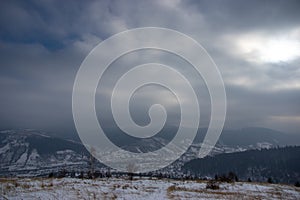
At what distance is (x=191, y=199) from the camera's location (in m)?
21.6

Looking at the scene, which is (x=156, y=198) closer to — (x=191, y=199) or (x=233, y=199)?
(x=191, y=199)

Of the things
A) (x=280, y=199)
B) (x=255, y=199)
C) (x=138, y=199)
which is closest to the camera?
(x=138, y=199)

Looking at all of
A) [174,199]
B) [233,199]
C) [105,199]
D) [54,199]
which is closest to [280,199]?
[233,199]

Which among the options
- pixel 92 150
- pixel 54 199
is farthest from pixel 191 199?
pixel 92 150

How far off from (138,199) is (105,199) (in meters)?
3.14

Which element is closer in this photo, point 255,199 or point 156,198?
point 156,198

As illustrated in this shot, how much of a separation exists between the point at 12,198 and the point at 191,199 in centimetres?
1477

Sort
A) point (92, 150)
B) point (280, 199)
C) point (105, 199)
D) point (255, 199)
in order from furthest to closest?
point (92, 150)
point (280, 199)
point (255, 199)
point (105, 199)

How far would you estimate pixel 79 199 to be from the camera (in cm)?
1783

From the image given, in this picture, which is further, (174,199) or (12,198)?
(174,199)

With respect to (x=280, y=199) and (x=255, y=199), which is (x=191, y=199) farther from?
(x=280, y=199)

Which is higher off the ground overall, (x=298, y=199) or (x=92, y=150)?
(x=92, y=150)

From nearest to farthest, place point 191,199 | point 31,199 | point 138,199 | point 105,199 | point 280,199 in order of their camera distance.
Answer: point 31,199
point 105,199
point 138,199
point 191,199
point 280,199

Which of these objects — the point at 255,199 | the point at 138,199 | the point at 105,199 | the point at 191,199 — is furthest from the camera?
the point at 255,199
